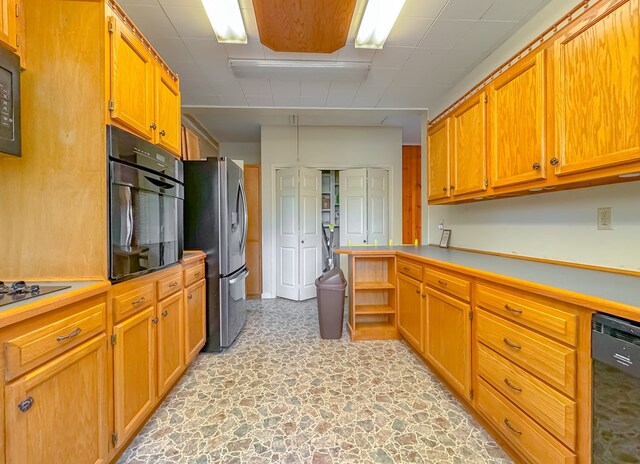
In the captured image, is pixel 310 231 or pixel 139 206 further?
pixel 310 231

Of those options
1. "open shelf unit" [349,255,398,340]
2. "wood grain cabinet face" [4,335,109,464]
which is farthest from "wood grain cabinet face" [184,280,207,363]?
"open shelf unit" [349,255,398,340]

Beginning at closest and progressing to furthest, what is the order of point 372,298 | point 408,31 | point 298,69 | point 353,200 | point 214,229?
point 408,31 < point 214,229 < point 298,69 < point 372,298 < point 353,200

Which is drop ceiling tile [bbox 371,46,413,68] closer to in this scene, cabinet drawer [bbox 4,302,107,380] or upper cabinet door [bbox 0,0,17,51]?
upper cabinet door [bbox 0,0,17,51]

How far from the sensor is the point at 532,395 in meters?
1.20

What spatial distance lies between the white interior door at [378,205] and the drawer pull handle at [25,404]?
13.1 feet

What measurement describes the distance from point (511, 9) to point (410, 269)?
2.01 m

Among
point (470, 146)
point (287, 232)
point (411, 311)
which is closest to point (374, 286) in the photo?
point (411, 311)

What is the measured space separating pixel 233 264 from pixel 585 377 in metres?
2.41

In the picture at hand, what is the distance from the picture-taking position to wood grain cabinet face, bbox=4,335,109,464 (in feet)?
2.77

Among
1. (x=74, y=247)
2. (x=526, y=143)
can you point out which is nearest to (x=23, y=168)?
(x=74, y=247)

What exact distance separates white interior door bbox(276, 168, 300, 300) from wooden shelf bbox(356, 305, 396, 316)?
5.07ft

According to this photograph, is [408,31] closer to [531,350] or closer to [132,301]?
[531,350]

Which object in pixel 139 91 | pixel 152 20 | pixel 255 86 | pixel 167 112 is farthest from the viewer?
pixel 255 86

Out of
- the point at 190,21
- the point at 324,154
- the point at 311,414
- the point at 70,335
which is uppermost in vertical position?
the point at 190,21
